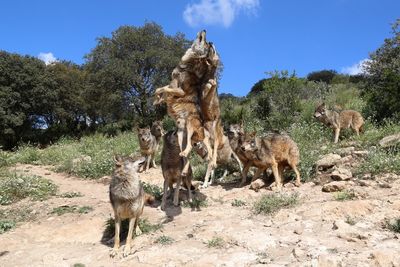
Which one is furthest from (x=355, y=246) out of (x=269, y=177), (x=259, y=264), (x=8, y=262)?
(x=8, y=262)

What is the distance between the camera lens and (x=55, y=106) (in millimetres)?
30797

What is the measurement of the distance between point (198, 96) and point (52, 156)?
10224mm

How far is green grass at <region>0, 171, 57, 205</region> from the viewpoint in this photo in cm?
1051

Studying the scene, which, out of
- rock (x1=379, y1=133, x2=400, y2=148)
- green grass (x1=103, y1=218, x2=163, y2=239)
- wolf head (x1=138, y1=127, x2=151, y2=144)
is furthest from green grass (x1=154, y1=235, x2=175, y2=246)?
wolf head (x1=138, y1=127, x2=151, y2=144)

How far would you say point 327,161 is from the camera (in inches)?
396

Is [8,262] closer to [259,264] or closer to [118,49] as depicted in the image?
[259,264]

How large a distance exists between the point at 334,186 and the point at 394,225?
2.05 meters

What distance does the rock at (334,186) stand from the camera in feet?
28.3

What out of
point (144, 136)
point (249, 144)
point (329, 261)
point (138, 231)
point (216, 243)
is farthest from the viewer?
point (144, 136)

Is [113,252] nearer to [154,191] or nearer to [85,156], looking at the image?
[154,191]

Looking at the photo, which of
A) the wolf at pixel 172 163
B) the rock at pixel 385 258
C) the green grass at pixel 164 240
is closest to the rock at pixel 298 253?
the rock at pixel 385 258

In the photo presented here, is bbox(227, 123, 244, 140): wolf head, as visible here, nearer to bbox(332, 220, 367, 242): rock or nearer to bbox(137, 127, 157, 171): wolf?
bbox(137, 127, 157, 171): wolf

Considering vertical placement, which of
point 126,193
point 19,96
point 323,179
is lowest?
point 126,193

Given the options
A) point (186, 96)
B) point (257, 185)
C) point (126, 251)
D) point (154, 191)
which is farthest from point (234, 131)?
point (126, 251)
